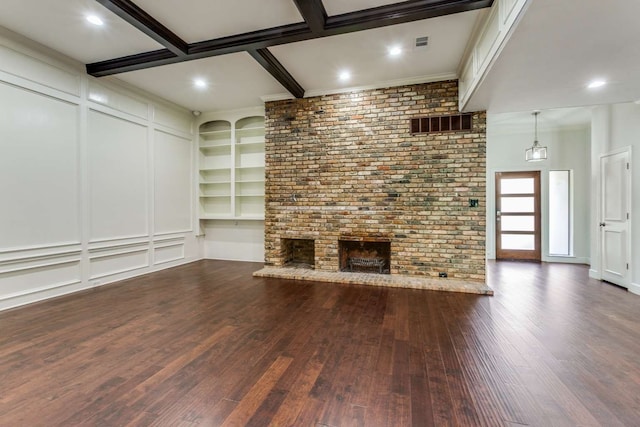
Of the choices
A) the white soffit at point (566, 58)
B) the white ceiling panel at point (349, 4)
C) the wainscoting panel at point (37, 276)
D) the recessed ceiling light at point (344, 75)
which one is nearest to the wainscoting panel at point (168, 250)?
the wainscoting panel at point (37, 276)

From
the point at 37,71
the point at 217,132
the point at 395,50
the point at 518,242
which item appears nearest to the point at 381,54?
the point at 395,50

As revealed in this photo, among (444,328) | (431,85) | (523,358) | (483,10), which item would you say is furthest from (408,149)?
(523,358)

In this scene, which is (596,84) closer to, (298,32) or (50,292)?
(298,32)

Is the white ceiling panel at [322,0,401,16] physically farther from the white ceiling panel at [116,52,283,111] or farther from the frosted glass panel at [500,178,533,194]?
the frosted glass panel at [500,178,533,194]

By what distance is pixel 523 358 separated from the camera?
86.0 inches

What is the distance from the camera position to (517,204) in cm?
659

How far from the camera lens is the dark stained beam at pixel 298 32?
8.74ft

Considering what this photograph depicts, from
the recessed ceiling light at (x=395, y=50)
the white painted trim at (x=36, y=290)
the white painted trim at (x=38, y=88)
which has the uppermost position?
the recessed ceiling light at (x=395, y=50)

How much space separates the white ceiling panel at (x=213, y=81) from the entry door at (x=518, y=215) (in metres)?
5.69

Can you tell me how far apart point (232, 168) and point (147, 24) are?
10.1 ft

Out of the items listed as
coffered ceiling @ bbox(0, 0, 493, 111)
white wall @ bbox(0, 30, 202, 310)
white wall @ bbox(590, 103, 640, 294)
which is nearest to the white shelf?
white wall @ bbox(0, 30, 202, 310)

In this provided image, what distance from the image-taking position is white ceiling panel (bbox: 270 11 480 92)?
312 cm

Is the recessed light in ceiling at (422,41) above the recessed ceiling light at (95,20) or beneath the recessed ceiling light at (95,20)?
beneath

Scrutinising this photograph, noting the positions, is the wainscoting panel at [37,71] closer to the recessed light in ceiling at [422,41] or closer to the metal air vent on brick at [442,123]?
the recessed light in ceiling at [422,41]
